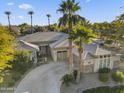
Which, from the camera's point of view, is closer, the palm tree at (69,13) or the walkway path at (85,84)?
the walkway path at (85,84)

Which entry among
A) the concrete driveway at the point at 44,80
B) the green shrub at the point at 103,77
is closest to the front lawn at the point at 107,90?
the green shrub at the point at 103,77

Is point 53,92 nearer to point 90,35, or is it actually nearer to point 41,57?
point 90,35

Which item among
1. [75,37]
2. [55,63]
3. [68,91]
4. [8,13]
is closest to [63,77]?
[68,91]

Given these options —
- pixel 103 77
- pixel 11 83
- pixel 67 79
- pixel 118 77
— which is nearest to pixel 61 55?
pixel 67 79

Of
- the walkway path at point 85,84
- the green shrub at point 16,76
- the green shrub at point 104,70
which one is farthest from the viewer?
the green shrub at point 104,70

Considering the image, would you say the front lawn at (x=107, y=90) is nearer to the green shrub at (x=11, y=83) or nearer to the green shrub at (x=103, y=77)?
the green shrub at (x=103, y=77)
